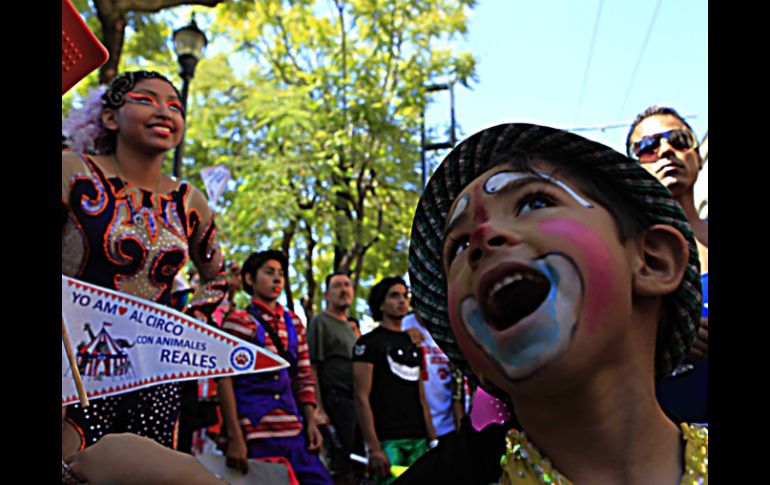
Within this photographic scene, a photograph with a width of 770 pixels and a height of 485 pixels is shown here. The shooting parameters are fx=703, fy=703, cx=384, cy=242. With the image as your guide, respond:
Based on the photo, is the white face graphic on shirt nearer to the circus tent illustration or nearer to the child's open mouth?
the circus tent illustration

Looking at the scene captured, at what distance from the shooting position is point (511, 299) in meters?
1.08

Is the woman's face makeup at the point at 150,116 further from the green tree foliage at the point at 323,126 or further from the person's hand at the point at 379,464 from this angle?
the green tree foliage at the point at 323,126

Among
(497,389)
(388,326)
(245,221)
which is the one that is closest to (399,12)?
(245,221)

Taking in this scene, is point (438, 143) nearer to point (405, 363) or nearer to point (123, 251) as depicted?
point (405, 363)

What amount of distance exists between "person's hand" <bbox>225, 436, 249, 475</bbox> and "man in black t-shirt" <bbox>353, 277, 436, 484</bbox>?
118 centimetres

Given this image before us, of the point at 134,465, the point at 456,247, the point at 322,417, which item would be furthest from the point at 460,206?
the point at 322,417

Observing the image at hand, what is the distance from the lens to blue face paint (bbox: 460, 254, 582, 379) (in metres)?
1.01

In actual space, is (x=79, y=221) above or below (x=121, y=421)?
above

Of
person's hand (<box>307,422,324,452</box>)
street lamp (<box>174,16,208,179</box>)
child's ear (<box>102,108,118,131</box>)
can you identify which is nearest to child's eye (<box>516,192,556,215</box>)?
child's ear (<box>102,108,118,131</box>)

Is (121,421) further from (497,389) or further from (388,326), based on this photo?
(388,326)

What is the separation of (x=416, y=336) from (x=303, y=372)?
3.44 feet

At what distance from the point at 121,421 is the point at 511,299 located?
180 centimetres
